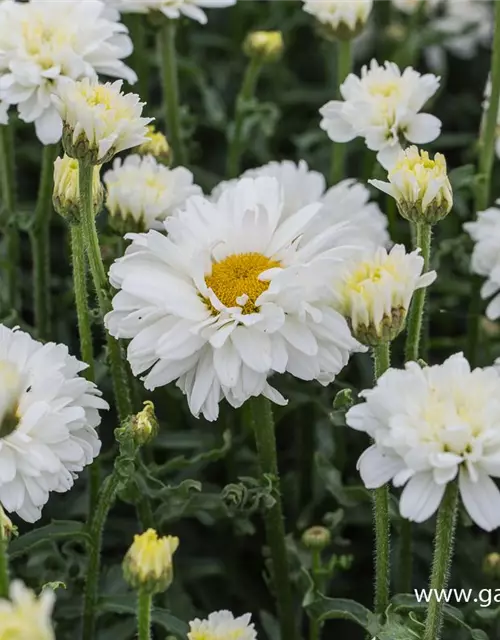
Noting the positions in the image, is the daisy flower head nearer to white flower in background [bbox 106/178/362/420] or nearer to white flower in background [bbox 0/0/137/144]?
white flower in background [bbox 0/0/137/144]

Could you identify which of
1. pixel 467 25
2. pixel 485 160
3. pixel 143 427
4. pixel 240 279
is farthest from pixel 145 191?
pixel 467 25

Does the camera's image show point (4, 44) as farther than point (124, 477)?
Yes

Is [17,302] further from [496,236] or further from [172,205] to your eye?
[496,236]

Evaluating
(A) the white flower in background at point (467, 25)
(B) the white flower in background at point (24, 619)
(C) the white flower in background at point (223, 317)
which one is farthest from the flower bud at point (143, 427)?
(A) the white flower in background at point (467, 25)

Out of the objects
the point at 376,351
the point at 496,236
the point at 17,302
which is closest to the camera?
the point at 376,351

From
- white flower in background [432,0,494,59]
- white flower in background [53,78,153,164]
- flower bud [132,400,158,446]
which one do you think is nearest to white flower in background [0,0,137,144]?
white flower in background [53,78,153,164]

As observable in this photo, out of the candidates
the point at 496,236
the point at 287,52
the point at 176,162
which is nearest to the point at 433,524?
the point at 496,236
